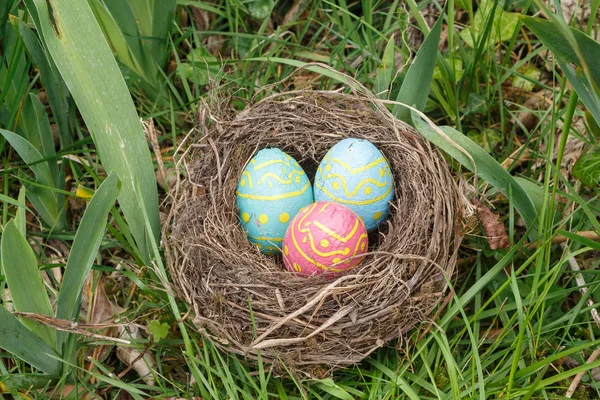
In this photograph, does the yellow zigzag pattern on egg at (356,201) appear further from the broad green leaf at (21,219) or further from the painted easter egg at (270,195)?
the broad green leaf at (21,219)

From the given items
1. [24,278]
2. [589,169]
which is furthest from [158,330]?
[589,169]

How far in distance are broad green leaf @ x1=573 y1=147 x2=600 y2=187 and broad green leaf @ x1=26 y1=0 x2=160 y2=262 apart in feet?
3.96

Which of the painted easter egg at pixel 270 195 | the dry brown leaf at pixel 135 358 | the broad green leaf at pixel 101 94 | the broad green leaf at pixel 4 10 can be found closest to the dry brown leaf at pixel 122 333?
the dry brown leaf at pixel 135 358

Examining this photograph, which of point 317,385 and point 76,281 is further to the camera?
point 317,385

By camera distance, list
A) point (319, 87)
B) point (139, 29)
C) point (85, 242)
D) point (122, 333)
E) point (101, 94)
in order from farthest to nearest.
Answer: point (319, 87)
point (139, 29)
point (122, 333)
point (101, 94)
point (85, 242)

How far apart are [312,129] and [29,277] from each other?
1.02 m

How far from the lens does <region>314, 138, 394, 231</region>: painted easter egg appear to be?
2.02m

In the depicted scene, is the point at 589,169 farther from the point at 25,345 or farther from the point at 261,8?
the point at 25,345

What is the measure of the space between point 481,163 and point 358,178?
37cm

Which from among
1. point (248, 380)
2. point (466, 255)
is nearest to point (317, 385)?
point (248, 380)

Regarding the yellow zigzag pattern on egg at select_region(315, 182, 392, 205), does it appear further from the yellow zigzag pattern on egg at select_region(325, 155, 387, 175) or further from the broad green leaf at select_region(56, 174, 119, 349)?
the broad green leaf at select_region(56, 174, 119, 349)

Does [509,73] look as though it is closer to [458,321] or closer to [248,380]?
[458,321]

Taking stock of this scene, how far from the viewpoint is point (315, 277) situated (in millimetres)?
1891

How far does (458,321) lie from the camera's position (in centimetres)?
196
